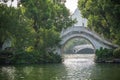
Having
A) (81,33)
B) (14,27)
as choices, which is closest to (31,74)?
(14,27)

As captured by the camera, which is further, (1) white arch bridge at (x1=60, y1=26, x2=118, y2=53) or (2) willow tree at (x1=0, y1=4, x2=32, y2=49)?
(1) white arch bridge at (x1=60, y1=26, x2=118, y2=53)

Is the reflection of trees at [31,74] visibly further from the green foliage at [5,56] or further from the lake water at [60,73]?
the green foliage at [5,56]

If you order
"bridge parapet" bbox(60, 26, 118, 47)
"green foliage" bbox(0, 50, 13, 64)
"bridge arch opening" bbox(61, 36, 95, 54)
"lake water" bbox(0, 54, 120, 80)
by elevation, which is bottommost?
"lake water" bbox(0, 54, 120, 80)

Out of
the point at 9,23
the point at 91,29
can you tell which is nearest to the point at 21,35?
the point at 9,23

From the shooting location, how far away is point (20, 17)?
138 feet

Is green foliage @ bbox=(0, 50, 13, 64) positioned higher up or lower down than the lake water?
higher up

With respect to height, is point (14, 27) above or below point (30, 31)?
above

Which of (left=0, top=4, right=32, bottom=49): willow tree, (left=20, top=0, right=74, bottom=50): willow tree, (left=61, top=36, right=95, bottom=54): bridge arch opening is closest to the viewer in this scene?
(left=0, top=4, right=32, bottom=49): willow tree

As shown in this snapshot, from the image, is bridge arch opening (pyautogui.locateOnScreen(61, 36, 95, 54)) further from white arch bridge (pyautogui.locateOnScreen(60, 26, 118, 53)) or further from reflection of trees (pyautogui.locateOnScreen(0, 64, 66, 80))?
reflection of trees (pyautogui.locateOnScreen(0, 64, 66, 80))

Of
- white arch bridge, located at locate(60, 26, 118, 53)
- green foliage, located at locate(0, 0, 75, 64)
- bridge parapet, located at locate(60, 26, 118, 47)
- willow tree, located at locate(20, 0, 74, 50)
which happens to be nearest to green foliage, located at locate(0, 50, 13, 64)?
green foliage, located at locate(0, 0, 75, 64)

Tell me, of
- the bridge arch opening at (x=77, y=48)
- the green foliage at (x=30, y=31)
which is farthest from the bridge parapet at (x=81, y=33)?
the bridge arch opening at (x=77, y=48)

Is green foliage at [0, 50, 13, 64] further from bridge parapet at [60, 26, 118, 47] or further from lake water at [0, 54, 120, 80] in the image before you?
bridge parapet at [60, 26, 118, 47]

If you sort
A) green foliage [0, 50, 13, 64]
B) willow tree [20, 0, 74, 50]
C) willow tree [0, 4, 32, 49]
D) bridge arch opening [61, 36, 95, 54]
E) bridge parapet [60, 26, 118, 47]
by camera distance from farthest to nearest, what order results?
bridge arch opening [61, 36, 95, 54], bridge parapet [60, 26, 118, 47], willow tree [20, 0, 74, 50], green foliage [0, 50, 13, 64], willow tree [0, 4, 32, 49]

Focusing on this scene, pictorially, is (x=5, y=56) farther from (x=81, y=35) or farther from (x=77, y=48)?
(x=77, y=48)
